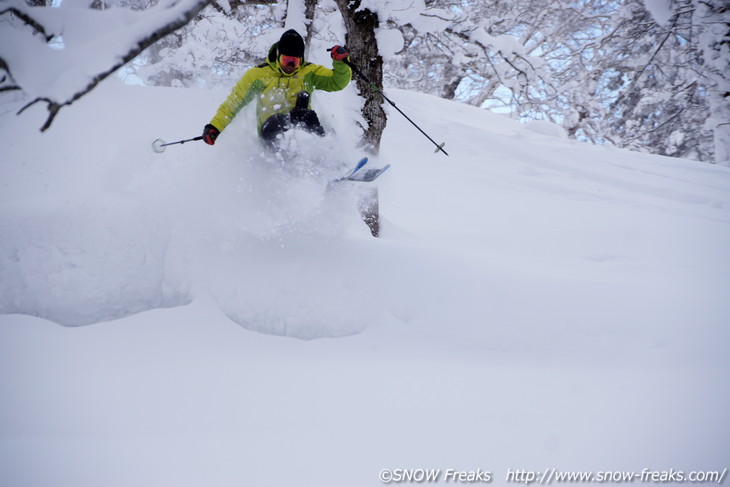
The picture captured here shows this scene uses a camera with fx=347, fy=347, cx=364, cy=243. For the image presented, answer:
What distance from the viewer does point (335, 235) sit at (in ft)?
10.4

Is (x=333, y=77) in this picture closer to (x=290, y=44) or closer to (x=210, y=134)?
(x=290, y=44)

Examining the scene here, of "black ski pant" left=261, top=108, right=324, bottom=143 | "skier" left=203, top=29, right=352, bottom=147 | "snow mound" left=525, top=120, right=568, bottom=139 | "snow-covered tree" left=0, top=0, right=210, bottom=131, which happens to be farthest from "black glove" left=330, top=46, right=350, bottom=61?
"snow mound" left=525, top=120, right=568, bottom=139

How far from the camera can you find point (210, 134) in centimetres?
308

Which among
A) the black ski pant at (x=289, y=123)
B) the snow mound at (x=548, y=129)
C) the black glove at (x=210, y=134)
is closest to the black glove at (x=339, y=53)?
the black ski pant at (x=289, y=123)

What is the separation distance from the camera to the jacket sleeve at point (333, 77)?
314cm

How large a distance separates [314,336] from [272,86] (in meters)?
2.37

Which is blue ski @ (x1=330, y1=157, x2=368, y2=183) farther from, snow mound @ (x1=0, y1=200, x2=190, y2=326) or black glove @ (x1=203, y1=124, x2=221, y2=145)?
snow mound @ (x1=0, y1=200, x2=190, y2=326)

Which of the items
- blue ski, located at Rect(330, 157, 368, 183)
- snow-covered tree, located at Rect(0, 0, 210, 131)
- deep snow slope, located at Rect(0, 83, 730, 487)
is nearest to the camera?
snow-covered tree, located at Rect(0, 0, 210, 131)

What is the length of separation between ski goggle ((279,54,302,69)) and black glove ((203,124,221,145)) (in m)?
0.86

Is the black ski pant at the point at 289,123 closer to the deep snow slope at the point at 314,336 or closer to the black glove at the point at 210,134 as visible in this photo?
the deep snow slope at the point at 314,336

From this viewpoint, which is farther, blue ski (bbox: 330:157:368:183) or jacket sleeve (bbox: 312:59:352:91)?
jacket sleeve (bbox: 312:59:352:91)

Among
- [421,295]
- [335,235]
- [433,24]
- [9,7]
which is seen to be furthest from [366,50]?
[9,7]

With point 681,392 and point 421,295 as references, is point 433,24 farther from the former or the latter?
point 681,392

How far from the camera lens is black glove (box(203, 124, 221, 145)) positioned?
10.1ft
